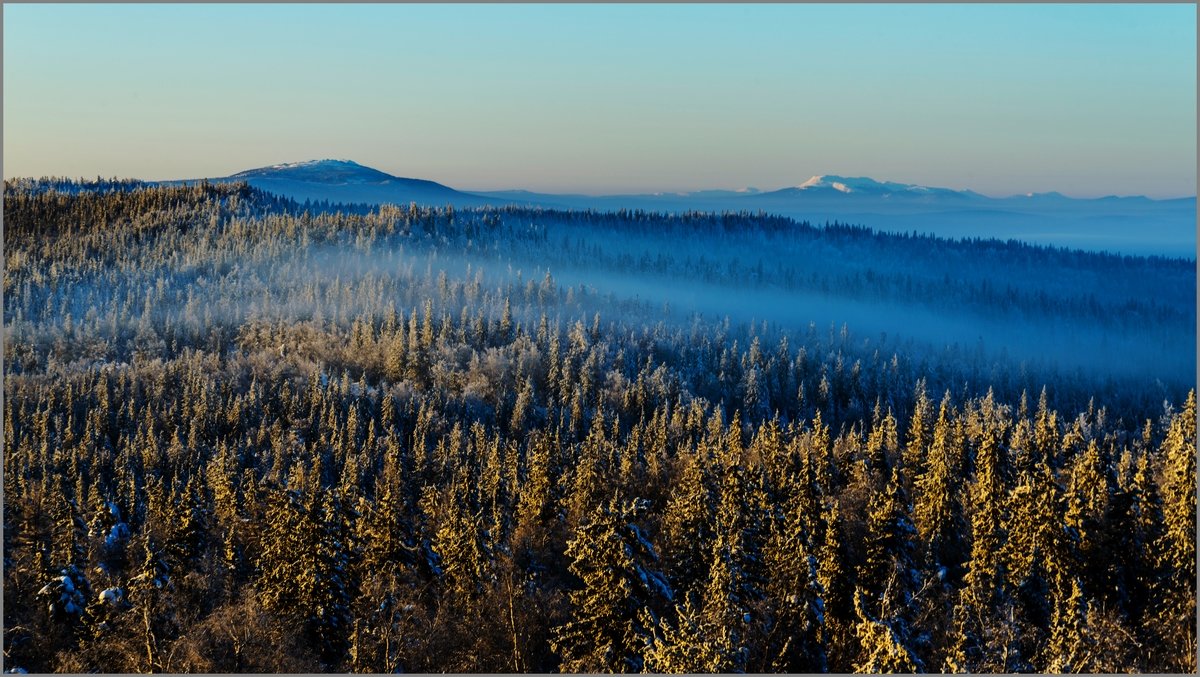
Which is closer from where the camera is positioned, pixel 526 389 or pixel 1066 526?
pixel 1066 526

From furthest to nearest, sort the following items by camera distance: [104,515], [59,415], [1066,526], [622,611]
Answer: [59,415]
[104,515]
[1066,526]
[622,611]

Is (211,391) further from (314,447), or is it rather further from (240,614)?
(240,614)

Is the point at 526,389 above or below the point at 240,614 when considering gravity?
below

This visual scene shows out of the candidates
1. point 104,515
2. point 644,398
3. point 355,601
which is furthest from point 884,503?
point 644,398

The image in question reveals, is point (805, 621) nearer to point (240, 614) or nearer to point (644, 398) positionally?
point (240, 614)

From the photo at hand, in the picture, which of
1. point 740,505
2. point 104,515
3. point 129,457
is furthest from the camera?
point 129,457

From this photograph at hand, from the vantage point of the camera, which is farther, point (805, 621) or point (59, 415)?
point (59, 415)

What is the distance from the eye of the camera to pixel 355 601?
164 feet

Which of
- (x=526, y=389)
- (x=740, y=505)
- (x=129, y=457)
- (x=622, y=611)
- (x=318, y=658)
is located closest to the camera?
(x=622, y=611)

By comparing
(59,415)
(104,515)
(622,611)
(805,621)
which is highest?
(622,611)

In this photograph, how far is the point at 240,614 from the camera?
44.9 m

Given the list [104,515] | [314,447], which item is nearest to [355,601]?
[104,515]

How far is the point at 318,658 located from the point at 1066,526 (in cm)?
4630

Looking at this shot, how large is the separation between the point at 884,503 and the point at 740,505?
972cm
